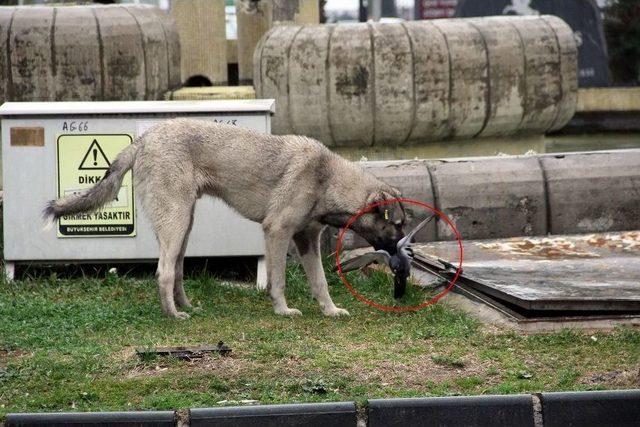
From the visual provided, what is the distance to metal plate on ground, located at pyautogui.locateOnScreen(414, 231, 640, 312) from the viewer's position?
7.88 m

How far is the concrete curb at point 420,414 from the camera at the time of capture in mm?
5973

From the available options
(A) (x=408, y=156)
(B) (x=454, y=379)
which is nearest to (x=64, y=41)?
(A) (x=408, y=156)

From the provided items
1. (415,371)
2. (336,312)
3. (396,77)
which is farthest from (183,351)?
(396,77)

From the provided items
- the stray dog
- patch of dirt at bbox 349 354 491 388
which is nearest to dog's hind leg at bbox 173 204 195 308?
the stray dog

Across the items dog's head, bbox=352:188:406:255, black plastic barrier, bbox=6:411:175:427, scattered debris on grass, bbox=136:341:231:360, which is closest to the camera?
black plastic barrier, bbox=6:411:175:427

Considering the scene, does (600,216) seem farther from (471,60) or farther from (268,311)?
(268,311)

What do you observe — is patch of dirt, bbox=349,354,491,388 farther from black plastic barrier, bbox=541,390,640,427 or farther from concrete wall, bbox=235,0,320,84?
concrete wall, bbox=235,0,320,84

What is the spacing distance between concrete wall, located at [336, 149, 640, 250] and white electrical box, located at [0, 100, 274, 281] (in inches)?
52.2

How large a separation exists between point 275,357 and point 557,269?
2.69 meters

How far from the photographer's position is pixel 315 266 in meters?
8.84

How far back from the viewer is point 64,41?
11.9 metres

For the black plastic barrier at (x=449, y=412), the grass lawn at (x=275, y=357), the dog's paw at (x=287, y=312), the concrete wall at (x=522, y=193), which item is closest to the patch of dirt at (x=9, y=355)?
the grass lawn at (x=275, y=357)

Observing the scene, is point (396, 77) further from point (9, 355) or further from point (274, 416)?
point (274, 416)

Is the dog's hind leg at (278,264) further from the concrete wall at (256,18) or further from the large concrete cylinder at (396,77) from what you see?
the concrete wall at (256,18)
